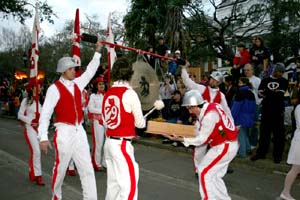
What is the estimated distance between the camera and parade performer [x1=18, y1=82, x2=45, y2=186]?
6621mm

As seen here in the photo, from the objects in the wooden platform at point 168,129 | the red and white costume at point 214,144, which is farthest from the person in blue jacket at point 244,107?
the red and white costume at point 214,144

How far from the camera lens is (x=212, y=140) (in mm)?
4566

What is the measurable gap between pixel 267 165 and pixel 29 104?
4896mm

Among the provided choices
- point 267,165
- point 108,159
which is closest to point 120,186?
point 108,159

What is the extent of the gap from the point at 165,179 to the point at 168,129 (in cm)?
232

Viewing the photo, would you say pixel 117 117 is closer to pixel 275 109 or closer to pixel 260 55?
pixel 275 109

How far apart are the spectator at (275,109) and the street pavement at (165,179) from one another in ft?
1.30

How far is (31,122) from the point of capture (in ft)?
21.9

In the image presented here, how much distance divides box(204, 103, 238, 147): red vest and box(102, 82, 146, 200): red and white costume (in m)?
0.99

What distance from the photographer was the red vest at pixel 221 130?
14.5ft

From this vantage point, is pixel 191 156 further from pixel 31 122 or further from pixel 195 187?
pixel 31 122

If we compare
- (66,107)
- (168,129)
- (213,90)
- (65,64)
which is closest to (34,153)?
(66,107)

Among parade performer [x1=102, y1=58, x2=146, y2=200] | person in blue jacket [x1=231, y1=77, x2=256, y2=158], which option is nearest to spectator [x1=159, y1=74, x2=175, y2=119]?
person in blue jacket [x1=231, y1=77, x2=256, y2=158]

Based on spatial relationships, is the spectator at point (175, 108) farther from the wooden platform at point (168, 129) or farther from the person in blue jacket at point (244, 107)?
the wooden platform at point (168, 129)
